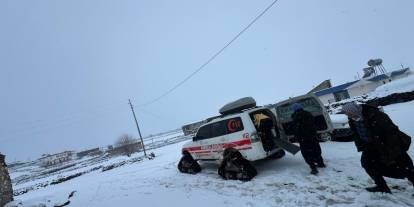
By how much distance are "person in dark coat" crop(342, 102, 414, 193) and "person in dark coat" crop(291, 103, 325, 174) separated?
247cm

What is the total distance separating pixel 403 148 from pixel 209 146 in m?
6.90

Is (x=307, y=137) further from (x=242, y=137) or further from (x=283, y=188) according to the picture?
(x=242, y=137)

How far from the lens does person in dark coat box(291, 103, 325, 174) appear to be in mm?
8352

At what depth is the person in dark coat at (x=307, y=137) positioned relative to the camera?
8.35 metres

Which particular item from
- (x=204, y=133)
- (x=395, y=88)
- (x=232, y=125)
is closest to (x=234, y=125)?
(x=232, y=125)

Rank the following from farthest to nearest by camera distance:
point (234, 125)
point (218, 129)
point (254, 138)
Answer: point (218, 129) < point (234, 125) < point (254, 138)

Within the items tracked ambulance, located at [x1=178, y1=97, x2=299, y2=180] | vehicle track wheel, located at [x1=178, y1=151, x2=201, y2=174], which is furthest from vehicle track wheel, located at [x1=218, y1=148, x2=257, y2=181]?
vehicle track wheel, located at [x1=178, y1=151, x2=201, y2=174]

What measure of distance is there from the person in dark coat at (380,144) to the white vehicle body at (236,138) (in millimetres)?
3638

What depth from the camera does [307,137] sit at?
835 cm

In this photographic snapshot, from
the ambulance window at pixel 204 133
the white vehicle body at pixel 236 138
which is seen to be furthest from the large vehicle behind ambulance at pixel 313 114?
the ambulance window at pixel 204 133

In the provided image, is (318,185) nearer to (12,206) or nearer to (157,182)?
(157,182)

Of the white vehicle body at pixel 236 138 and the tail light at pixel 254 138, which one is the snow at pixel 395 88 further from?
the tail light at pixel 254 138

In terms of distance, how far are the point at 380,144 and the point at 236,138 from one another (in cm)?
483

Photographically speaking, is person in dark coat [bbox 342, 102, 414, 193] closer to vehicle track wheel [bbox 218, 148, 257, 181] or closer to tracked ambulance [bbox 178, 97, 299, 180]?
tracked ambulance [bbox 178, 97, 299, 180]
